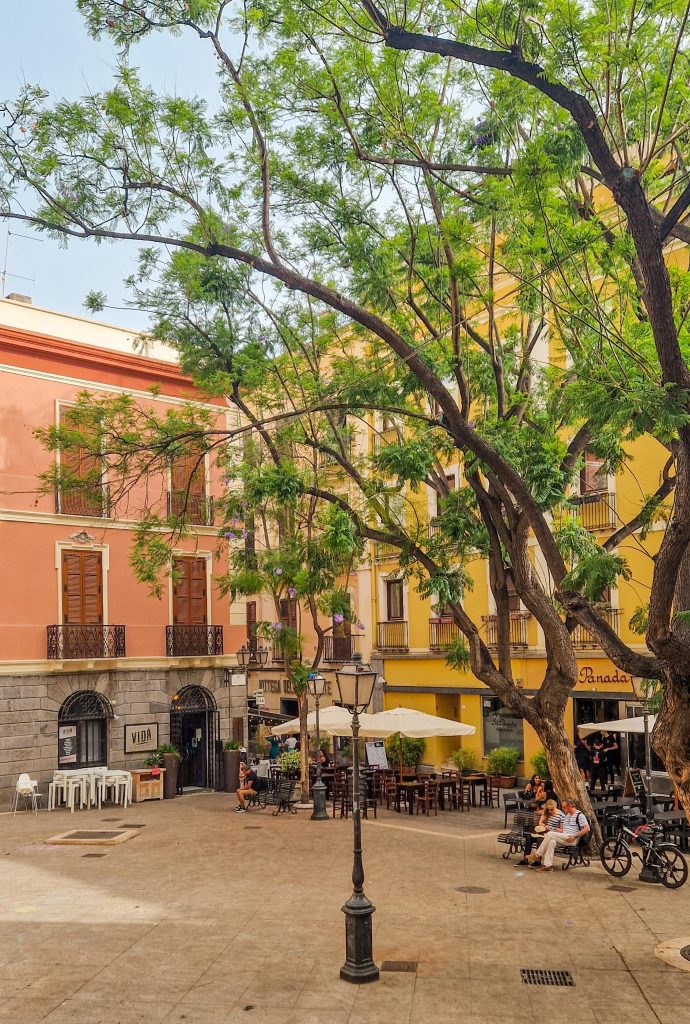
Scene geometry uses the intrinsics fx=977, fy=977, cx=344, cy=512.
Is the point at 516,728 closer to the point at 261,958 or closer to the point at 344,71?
the point at 261,958

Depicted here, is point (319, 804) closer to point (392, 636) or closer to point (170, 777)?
point (170, 777)

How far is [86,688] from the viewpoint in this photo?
2480cm

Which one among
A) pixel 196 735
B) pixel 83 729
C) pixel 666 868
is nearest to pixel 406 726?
pixel 196 735

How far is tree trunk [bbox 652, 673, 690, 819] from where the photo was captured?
9.72 m

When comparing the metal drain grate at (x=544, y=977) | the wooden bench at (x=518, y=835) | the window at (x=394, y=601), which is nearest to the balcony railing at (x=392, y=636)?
the window at (x=394, y=601)

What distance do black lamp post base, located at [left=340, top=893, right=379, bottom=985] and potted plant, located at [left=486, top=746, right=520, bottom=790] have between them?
16848mm

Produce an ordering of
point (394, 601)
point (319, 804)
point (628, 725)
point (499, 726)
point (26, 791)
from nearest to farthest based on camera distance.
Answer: point (628, 725)
point (319, 804)
point (26, 791)
point (499, 726)
point (394, 601)

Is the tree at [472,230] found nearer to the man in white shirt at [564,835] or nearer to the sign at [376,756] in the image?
the man in white shirt at [564,835]

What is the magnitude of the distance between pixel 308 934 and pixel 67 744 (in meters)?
14.4

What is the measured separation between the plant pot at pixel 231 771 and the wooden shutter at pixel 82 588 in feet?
17.1

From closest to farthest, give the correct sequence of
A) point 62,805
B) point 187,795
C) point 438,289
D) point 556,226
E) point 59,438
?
point 556,226 → point 438,289 → point 59,438 → point 62,805 → point 187,795

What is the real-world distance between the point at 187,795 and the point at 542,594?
49.3 ft

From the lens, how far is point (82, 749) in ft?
81.3

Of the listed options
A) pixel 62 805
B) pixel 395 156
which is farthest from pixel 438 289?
pixel 62 805
